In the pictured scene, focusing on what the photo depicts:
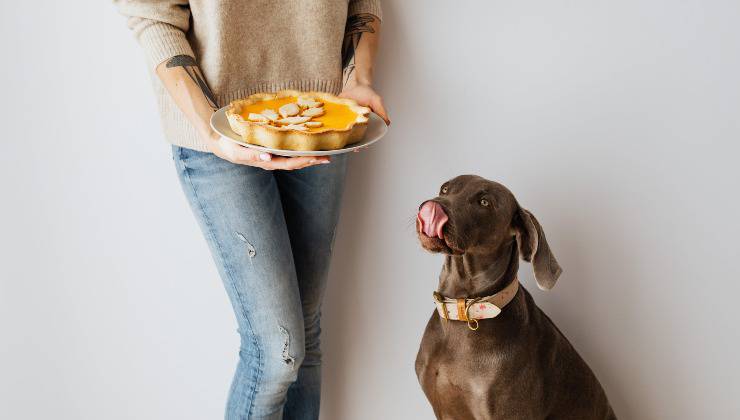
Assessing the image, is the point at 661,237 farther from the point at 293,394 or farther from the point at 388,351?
the point at 293,394

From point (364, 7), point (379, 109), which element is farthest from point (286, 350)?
point (364, 7)

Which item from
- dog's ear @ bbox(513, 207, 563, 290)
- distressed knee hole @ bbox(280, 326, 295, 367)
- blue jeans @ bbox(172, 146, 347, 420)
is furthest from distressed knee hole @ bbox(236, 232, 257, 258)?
dog's ear @ bbox(513, 207, 563, 290)

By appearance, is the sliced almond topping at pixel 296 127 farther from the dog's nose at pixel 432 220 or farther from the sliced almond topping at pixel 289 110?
the dog's nose at pixel 432 220

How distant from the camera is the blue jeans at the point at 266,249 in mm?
1583

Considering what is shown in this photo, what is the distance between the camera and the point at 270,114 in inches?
58.2

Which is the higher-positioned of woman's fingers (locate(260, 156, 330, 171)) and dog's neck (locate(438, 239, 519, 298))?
woman's fingers (locate(260, 156, 330, 171))

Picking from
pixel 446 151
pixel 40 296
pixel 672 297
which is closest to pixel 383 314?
pixel 446 151

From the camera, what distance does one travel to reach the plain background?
183 cm

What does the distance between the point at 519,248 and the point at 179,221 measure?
1.00 m

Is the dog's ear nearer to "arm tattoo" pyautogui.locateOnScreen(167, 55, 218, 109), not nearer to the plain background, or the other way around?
the plain background

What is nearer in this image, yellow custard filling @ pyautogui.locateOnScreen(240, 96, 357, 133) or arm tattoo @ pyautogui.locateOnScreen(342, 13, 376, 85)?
yellow custard filling @ pyautogui.locateOnScreen(240, 96, 357, 133)

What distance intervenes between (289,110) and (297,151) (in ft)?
0.57

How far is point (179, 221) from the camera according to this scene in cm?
203

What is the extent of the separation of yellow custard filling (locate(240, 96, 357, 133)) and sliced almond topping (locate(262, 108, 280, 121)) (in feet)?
0.09
